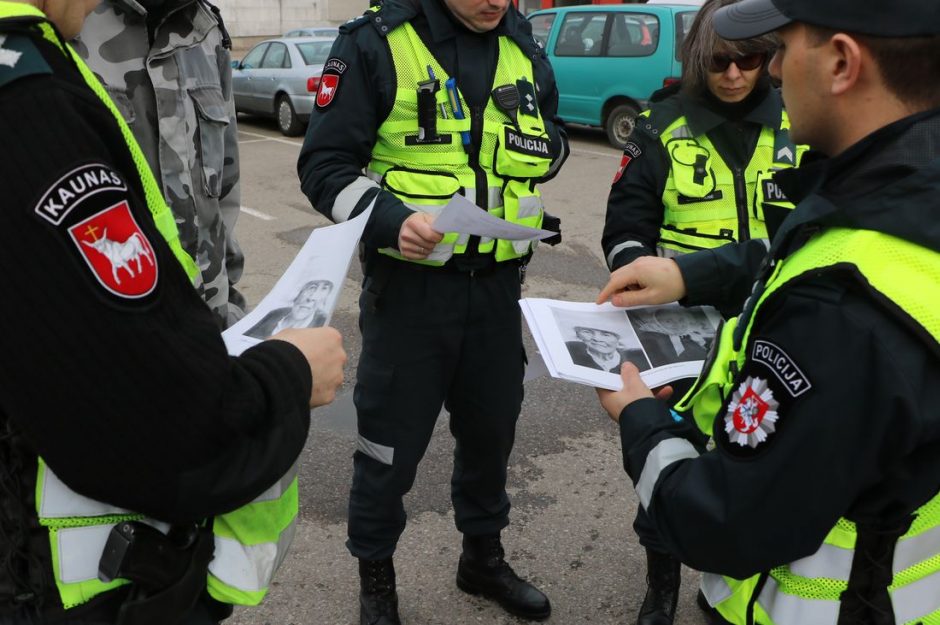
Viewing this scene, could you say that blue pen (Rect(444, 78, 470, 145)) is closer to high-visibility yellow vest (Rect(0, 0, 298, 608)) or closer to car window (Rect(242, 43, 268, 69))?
high-visibility yellow vest (Rect(0, 0, 298, 608))

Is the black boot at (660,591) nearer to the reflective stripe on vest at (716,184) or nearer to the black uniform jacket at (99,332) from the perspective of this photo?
the reflective stripe on vest at (716,184)

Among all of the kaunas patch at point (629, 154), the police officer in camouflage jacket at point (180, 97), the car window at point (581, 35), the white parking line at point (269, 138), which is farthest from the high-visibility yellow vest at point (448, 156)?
the white parking line at point (269, 138)

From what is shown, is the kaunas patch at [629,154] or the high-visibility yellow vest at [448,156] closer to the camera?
the high-visibility yellow vest at [448,156]

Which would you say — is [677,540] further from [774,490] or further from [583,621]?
[583,621]

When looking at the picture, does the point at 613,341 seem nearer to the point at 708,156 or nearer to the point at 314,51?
the point at 708,156

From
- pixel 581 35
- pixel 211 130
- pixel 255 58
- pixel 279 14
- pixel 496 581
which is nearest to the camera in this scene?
pixel 211 130

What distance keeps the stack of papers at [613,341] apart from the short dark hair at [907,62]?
2.39 ft

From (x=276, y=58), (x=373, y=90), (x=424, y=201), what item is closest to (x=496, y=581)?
(x=424, y=201)

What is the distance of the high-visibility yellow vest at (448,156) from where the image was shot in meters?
2.48

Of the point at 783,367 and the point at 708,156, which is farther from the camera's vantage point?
the point at 708,156

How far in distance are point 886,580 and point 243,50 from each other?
26.4 m

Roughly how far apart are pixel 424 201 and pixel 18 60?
1.53 meters

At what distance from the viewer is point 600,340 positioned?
6.25ft

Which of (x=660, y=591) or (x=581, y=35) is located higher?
(x=660, y=591)
